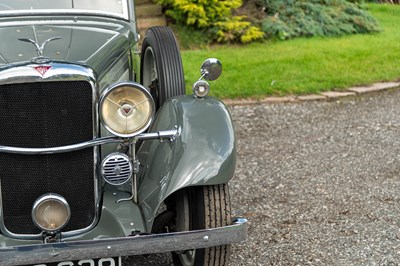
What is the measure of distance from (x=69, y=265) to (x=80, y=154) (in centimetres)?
53

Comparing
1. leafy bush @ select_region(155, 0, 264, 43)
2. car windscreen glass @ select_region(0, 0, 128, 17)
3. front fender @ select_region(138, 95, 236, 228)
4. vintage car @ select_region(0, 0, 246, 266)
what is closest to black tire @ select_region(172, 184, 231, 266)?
vintage car @ select_region(0, 0, 246, 266)

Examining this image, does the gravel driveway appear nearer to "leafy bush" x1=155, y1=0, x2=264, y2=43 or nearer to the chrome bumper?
the chrome bumper

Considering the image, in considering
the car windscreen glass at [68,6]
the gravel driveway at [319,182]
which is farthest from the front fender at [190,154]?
the car windscreen glass at [68,6]

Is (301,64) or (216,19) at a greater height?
(216,19)

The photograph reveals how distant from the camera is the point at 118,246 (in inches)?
132

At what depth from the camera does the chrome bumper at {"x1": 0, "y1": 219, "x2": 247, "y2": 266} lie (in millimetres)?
3301

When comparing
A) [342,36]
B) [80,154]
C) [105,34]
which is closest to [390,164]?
[105,34]

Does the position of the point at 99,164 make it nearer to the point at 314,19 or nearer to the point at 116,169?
the point at 116,169

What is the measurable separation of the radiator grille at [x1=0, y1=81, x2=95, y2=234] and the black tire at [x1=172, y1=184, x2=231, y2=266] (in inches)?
17.3

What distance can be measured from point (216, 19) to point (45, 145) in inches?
255

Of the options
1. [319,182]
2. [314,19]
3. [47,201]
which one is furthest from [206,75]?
[314,19]

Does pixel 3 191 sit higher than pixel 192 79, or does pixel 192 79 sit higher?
pixel 3 191

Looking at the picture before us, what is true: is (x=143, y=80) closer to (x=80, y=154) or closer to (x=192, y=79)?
(x=80, y=154)

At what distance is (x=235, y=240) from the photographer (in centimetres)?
349
